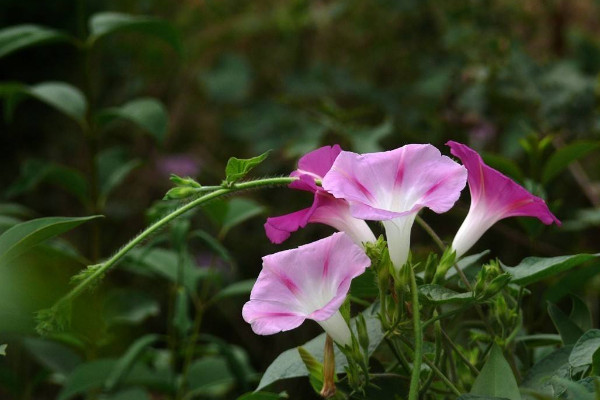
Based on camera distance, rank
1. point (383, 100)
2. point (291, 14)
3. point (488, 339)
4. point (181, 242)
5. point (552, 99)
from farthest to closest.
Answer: point (291, 14) → point (383, 100) → point (552, 99) → point (181, 242) → point (488, 339)

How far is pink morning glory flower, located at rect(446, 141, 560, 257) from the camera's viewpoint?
1.66 ft

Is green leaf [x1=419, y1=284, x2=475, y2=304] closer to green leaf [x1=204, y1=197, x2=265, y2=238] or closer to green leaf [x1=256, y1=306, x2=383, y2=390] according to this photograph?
green leaf [x1=256, y1=306, x2=383, y2=390]

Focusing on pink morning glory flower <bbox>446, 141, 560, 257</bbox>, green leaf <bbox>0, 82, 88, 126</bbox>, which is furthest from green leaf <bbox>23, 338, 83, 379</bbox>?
pink morning glory flower <bbox>446, 141, 560, 257</bbox>

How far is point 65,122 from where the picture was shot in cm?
209

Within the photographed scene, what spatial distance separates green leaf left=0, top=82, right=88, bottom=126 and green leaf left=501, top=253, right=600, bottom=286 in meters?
0.66

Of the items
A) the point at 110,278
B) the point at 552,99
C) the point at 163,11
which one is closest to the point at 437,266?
the point at 552,99

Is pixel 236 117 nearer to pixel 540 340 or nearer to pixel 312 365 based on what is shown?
pixel 540 340

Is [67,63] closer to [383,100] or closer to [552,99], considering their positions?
[383,100]

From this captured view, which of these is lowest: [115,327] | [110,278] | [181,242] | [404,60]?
[110,278]

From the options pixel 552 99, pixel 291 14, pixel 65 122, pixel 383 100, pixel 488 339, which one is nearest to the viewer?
pixel 488 339

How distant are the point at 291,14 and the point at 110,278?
2.48 feet

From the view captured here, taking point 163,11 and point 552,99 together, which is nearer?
point 552,99

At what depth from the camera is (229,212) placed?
0.92 metres

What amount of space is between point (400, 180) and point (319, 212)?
62 mm
